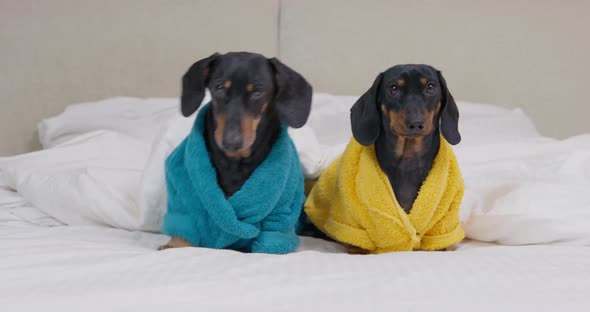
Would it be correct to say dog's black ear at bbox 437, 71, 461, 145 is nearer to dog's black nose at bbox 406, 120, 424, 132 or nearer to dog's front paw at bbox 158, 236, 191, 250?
A: dog's black nose at bbox 406, 120, 424, 132

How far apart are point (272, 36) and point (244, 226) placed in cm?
157

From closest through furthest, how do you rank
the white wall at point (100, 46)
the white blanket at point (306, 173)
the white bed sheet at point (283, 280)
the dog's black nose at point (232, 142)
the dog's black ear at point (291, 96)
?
the white bed sheet at point (283, 280) < the dog's black nose at point (232, 142) < the dog's black ear at point (291, 96) < the white blanket at point (306, 173) < the white wall at point (100, 46)

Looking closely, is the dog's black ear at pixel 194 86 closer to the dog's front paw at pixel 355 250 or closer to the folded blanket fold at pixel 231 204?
the folded blanket fold at pixel 231 204

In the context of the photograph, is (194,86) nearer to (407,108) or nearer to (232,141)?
(232,141)

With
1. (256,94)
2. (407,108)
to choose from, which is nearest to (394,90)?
(407,108)

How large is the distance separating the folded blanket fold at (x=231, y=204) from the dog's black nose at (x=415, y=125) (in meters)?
0.32

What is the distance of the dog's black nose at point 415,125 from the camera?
4.95ft

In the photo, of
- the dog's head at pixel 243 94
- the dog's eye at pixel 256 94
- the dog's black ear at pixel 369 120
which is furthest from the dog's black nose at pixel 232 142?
the dog's black ear at pixel 369 120

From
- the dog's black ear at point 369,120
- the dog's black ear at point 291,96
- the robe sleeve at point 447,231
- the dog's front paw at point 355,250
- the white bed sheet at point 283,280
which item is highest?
the dog's black ear at point 291,96

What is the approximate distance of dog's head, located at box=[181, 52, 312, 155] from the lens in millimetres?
1473

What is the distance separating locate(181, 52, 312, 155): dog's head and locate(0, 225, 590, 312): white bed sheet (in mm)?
277

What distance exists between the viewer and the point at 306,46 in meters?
2.99

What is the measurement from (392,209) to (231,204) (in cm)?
40

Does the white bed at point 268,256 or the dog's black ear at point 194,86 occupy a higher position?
the dog's black ear at point 194,86
